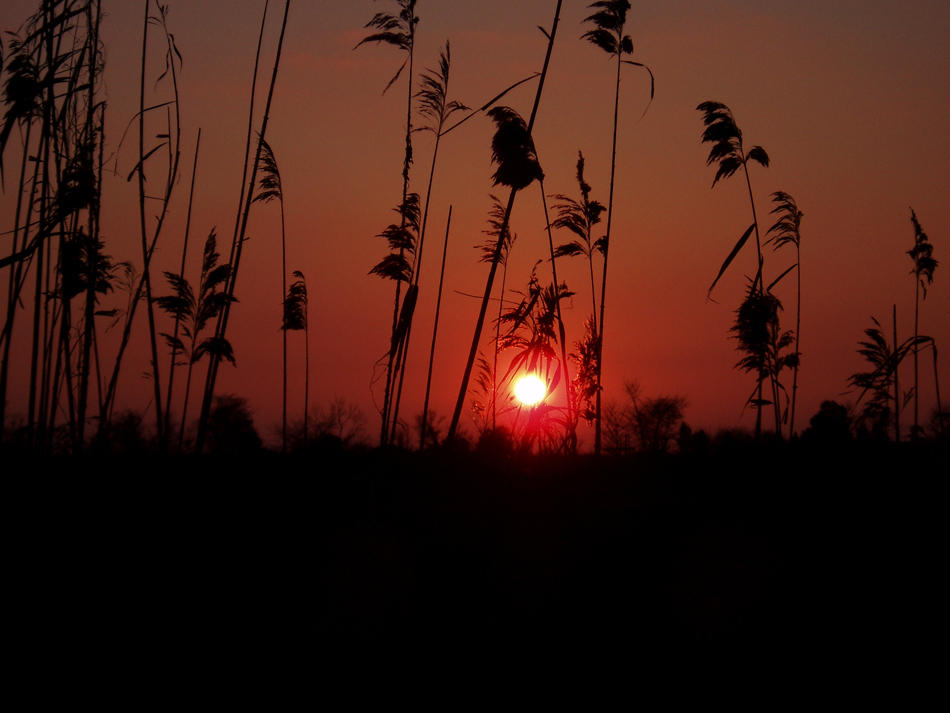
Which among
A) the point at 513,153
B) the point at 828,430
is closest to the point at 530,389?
the point at 513,153

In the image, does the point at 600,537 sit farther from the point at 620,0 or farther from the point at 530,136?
the point at 620,0

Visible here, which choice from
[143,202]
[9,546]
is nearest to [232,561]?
[9,546]

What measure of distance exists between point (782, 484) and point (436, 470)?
7.50 ft

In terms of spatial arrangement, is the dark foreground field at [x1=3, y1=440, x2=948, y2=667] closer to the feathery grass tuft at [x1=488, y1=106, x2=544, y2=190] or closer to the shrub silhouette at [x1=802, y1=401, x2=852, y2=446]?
the shrub silhouette at [x1=802, y1=401, x2=852, y2=446]

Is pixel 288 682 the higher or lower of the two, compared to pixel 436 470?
lower

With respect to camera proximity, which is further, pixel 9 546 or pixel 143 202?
pixel 143 202

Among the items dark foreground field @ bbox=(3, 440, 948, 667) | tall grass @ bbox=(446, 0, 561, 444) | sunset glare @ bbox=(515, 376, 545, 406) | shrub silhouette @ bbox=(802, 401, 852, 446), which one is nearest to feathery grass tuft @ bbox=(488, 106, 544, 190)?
tall grass @ bbox=(446, 0, 561, 444)

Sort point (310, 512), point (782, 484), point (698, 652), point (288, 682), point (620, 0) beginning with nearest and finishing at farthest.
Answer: point (288, 682)
point (698, 652)
point (310, 512)
point (782, 484)
point (620, 0)

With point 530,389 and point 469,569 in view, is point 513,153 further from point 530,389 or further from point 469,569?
point 469,569

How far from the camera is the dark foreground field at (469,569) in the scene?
3.02m

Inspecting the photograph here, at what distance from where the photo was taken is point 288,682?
280 centimetres

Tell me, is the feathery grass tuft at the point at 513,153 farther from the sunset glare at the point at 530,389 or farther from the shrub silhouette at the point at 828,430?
the shrub silhouette at the point at 828,430

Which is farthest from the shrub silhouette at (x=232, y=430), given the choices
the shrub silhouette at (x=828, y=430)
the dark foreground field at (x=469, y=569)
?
the shrub silhouette at (x=828, y=430)

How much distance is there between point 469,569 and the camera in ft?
11.0
